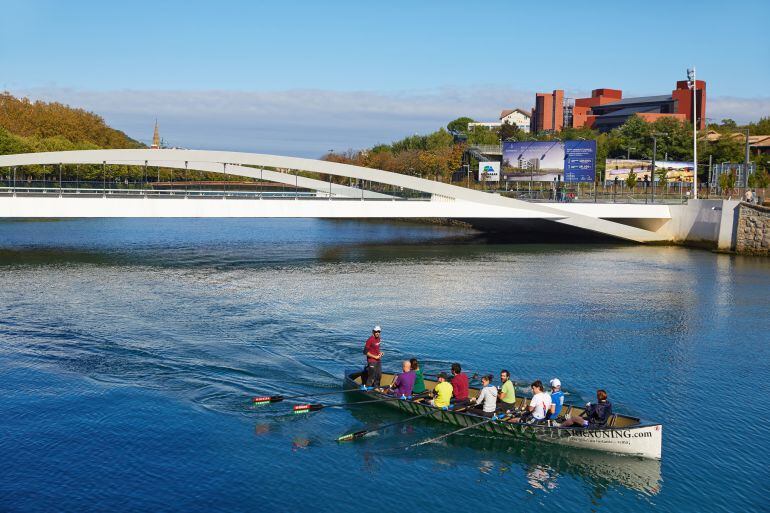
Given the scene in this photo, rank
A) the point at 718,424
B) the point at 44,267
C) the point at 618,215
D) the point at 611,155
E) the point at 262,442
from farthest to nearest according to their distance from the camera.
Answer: the point at 611,155 < the point at 618,215 < the point at 44,267 < the point at 718,424 < the point at 262,442

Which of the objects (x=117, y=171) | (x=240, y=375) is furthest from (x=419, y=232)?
(x=240, y=375)

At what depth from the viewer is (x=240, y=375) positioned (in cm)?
2523

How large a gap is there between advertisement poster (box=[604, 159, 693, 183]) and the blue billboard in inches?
910

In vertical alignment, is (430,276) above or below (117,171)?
below

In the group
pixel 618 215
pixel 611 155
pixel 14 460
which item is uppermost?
pixel 611 155

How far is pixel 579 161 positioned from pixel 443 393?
193 feet

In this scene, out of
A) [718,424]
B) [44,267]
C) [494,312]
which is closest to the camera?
[718,424]

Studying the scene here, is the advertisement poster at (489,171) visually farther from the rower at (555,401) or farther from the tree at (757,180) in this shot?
the rower at (555,401)

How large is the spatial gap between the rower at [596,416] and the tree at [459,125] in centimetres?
15505

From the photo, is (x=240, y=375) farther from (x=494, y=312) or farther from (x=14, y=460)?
(x=494, y=312)

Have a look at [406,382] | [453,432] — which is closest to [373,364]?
[406,382]

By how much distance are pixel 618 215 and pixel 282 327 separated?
38964mm

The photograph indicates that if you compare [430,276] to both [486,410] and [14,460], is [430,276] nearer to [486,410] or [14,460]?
[486,410]

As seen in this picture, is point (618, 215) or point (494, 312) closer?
point (494, 312)
